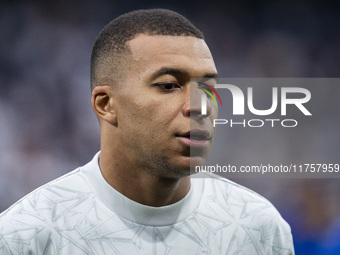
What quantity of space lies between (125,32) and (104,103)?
331mm

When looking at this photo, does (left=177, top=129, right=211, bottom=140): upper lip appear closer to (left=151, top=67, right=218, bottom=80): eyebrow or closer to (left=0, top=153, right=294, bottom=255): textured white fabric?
(left=151, top=67, right=218, bottom=80): eyebrow

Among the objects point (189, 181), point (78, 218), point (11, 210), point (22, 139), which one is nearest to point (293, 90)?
point (189, 181)

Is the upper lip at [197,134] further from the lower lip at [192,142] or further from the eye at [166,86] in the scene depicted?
the eye at [166,86]

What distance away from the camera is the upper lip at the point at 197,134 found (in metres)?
2.18

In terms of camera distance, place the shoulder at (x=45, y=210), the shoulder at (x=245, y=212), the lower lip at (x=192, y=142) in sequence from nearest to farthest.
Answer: the lower lip at (x=192, y=142) → the shoulder at (x=45, y=210) → the shoulder at (x=245, y=212)

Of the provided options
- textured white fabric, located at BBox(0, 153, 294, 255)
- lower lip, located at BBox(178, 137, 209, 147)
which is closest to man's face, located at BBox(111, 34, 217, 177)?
lower lip, located at BBox(178, 137, 209, 147)

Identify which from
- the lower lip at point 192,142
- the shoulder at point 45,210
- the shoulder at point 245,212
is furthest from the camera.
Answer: the shoulder at point 245,212

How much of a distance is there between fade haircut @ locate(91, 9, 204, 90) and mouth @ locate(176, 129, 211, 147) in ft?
1.27

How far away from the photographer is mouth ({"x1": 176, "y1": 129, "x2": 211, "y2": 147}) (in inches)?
85.7

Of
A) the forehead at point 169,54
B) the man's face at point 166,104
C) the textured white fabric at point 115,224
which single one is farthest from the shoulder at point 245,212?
the forehead at point 169,54

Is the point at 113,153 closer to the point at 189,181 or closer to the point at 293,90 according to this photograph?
the point at 189,181

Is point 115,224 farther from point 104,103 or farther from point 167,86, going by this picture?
point 167,86

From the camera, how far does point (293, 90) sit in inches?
116

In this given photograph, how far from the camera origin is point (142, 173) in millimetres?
2350
